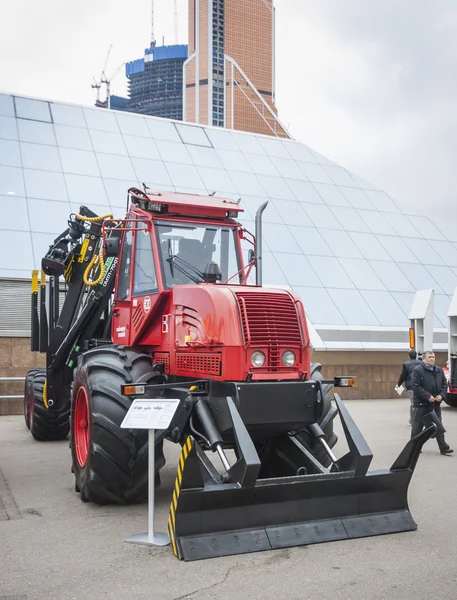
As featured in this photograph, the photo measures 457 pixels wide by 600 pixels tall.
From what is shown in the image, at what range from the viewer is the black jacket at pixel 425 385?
10.4 m

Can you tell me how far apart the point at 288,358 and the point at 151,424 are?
1.62 m

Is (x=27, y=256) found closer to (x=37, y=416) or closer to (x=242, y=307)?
(x=37, y=416)

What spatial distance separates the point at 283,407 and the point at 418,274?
1786 cm

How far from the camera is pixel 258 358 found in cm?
671

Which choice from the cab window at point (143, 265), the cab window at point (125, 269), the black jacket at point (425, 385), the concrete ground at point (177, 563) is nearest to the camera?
the concrete ground at point (177, 563)

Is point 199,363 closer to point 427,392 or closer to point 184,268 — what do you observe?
point 184,268

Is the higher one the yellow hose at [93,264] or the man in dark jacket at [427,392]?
the yellow hose at [93,264]

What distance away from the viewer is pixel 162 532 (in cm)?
633

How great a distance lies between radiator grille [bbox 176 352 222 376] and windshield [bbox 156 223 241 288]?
0.83 meters

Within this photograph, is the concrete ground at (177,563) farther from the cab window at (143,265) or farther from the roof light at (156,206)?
the roof light at (156,206)

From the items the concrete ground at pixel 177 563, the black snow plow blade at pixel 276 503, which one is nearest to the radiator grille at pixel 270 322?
the black snow plow blade at pixel 276 503

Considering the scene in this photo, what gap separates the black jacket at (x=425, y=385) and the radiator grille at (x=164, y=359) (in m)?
4.53

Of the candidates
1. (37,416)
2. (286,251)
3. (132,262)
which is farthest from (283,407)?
(286,251)

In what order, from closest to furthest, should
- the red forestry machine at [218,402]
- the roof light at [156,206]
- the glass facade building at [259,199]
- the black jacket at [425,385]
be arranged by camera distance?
the red forestry machine at [218,402] < the roof light at [156,206] < the black jacket at [425,385] < the glass facade building at [259,199]
